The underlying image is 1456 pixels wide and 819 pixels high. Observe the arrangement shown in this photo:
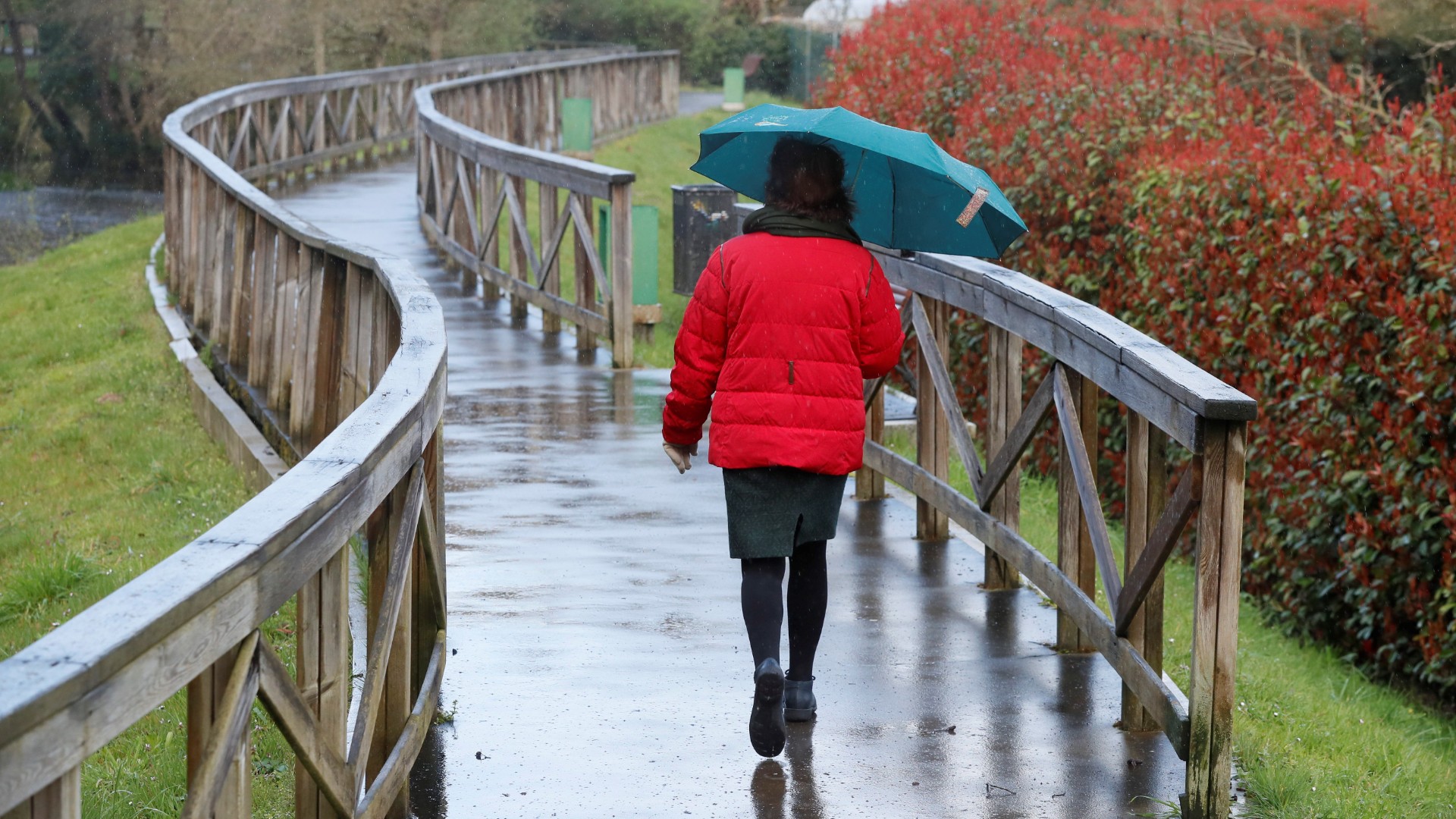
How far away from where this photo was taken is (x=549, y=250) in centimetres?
1052

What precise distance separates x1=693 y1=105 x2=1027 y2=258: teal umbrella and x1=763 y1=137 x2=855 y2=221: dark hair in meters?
0.15

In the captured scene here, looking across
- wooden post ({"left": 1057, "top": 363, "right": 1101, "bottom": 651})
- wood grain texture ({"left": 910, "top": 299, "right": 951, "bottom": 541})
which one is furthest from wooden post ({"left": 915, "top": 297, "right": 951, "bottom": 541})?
wooden post ({"left": 1057, "top": 363, "right": 1101, "bottom": 651})

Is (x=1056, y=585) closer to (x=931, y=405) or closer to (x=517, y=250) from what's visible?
(x=931, y=405)

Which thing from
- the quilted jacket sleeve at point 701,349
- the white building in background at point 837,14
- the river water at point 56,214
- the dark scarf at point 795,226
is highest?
the white building in background at point 837,14

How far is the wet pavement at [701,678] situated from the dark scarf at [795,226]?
132cm

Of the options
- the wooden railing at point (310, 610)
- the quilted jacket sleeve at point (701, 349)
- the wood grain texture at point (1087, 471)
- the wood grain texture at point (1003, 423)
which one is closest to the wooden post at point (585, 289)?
the wooden railing at point (310, 610)

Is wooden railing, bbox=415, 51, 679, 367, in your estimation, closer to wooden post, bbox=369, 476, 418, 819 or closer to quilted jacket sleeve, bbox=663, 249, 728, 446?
quilted jacket sleeve, bbox=663, 249, 728, 446

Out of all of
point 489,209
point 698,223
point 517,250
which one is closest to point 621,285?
point 517,250

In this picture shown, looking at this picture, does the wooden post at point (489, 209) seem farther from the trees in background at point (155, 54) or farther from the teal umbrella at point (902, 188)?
the trees in background at point (155, 54)

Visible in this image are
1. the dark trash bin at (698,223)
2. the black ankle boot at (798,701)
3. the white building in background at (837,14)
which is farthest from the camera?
the white building in background at (837,14)

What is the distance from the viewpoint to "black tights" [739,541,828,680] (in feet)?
13.8

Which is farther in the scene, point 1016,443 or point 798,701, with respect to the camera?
point 1016,443

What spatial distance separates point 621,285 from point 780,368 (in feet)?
18.6

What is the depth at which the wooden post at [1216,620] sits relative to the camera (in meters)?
3.57
